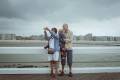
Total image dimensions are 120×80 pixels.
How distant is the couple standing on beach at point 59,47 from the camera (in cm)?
1168

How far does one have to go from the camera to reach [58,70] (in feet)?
41.1

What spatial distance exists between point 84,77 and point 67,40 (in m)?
1.45

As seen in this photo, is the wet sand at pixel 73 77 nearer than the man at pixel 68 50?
Yes

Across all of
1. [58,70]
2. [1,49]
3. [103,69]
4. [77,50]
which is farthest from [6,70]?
[103,69]

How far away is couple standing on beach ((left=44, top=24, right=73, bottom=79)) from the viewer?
1168 centimetres

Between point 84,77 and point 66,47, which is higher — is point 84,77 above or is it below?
below

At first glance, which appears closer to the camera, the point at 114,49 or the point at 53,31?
the point at 53,31

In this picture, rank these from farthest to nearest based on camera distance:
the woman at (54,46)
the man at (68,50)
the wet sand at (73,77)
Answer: the man at (68,50), the wet sand at (73,77), the woman at (54,46)

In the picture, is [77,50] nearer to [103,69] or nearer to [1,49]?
[103,69]

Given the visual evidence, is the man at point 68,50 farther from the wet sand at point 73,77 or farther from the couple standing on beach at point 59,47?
the wet sand at point 73,77

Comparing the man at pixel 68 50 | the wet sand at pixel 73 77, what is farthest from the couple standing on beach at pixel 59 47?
the wet sand at pixel 73 77

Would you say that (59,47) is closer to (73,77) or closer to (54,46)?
(54,46)

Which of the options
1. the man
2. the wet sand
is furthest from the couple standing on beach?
the wet sand

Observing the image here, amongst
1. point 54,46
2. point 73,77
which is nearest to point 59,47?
point 54,46
